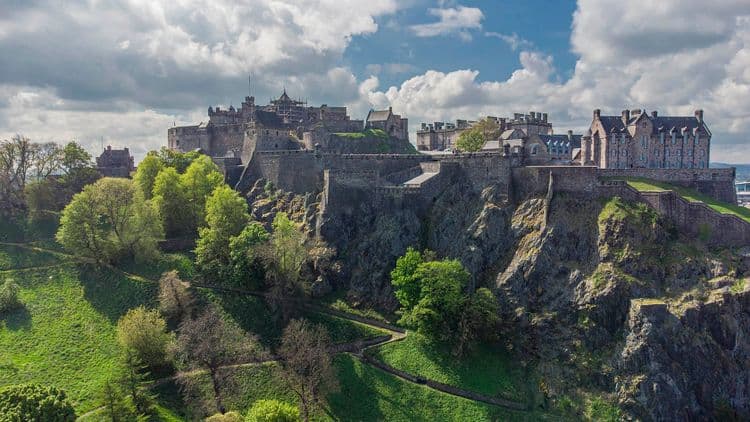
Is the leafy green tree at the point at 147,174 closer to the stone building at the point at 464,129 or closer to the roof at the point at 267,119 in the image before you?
the roof at the point at 267,119

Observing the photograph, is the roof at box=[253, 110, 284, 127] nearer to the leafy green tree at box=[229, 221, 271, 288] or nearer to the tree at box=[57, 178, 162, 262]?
the tree at box=[57, 178, 162, 262]

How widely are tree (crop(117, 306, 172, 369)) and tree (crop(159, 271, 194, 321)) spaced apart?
385 centimetres

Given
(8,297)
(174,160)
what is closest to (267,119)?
(174,160)

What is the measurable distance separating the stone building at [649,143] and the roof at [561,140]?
11.0 metres

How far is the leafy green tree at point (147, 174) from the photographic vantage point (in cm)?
6594

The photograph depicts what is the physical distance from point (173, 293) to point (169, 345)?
627cm

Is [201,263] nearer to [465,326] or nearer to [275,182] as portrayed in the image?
[275,182]

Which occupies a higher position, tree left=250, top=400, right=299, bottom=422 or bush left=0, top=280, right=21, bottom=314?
bush left=0, top=280, right=21, bottom=314

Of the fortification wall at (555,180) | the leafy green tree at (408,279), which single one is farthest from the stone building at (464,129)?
the leafy green tree at (408,279)

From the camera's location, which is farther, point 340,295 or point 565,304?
point 340,295

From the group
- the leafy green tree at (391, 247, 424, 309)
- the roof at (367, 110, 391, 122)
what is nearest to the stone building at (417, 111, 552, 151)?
the roof at (367, 110, 391, 122)

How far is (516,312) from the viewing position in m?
46.9

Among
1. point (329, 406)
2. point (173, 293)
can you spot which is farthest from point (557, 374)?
point (173, 293)

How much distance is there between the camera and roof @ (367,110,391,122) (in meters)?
87.1
